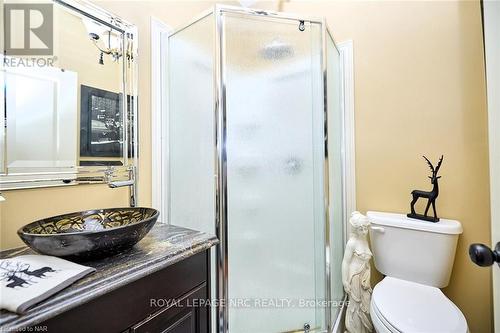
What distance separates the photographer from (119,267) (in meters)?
0.58

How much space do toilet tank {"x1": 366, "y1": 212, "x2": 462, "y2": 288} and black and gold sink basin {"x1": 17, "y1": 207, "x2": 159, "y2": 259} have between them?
1331 mm

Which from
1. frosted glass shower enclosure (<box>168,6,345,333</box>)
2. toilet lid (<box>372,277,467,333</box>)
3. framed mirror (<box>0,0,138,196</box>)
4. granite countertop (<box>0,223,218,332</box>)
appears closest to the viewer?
granite countertop (<box>0,223,218,332</box>)

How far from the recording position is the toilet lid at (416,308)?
925 millimetres

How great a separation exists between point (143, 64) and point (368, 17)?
151 centimetres

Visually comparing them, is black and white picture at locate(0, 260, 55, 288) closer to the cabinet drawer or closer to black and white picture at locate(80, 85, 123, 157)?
the cabinet drawer

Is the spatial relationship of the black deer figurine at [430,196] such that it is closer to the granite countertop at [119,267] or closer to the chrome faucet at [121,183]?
the granite countertop at [119,267]

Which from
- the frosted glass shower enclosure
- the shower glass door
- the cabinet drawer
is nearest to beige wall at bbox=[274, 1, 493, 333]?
the frosted glass shower enclosure

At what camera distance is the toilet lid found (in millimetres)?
925

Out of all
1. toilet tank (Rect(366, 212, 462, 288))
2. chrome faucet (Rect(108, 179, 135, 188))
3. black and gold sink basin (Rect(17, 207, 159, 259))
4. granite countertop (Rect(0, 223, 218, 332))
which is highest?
chrome faucet (Rect(108, 179, 135, 188))

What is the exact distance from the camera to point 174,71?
129 centimetres

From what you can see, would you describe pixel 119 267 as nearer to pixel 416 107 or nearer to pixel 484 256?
pixel 484 256

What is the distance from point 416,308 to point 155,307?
1126mm

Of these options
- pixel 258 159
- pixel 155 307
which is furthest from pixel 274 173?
pixel 155 307

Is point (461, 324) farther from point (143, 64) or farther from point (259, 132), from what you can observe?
point (143, 64)
